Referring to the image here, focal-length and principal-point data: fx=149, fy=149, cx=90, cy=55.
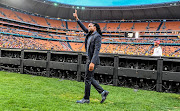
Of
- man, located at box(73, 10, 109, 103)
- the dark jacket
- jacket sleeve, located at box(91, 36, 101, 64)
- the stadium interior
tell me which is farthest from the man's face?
the stadium interior

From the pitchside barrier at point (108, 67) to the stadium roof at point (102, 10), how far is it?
36616 mm

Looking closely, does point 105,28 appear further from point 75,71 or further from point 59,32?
point 75,71

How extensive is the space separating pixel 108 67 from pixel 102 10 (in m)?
40.5

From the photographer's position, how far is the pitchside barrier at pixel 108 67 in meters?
4.96

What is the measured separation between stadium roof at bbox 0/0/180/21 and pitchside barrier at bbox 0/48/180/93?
120 ft

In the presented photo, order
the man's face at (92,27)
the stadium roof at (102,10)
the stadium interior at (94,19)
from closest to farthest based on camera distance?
1. the man's face at (92,27)
2. the stadium interior at (94,19)
3. the stadium roof at (102,10)

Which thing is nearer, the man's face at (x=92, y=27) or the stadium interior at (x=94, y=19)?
the man's face at (x=92, y=27)

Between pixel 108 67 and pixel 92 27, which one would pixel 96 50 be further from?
pixel 108 67

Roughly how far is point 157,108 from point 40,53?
5.71 metres

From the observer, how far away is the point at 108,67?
5.62 m

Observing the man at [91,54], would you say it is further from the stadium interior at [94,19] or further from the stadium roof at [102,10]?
the stadium roof at [102,10]

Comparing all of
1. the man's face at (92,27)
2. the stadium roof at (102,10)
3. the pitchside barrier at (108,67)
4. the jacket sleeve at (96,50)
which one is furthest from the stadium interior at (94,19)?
the jacket sleeve at (96,50)

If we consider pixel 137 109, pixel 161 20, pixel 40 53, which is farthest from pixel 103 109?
pixel 161 20

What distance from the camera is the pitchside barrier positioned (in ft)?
16.3
